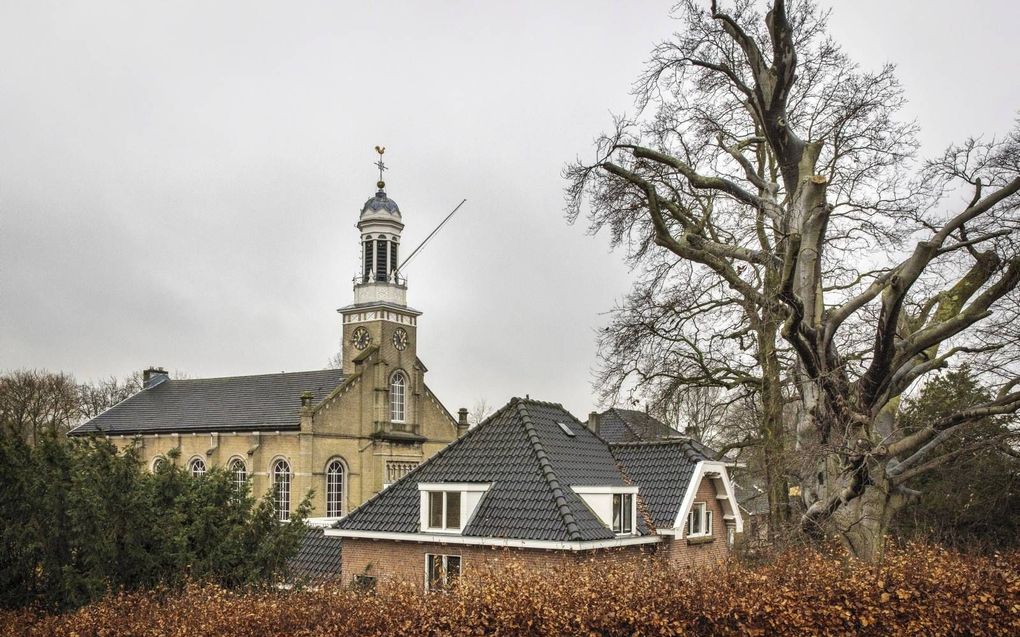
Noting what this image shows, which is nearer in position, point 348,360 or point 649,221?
point 649,221

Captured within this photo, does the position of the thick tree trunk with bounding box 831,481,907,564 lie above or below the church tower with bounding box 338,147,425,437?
below

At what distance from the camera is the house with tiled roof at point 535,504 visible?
1983cm

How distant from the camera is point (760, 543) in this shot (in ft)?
53.9

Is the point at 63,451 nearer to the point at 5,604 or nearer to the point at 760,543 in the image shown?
the point at 5,604

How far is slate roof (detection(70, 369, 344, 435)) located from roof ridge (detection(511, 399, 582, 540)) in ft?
85.8

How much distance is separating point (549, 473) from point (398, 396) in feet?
103

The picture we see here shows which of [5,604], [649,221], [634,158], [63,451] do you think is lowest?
[5,604]

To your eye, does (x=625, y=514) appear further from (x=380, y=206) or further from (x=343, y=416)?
(x=380, y=206)

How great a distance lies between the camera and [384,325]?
165 ft

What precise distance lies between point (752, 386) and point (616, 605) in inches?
412

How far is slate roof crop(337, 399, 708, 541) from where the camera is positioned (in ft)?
65.7

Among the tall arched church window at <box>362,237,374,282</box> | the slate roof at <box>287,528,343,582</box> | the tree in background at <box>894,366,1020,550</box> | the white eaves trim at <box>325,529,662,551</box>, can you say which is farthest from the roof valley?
the tall arched church window at <box>362,237,374,282</box>

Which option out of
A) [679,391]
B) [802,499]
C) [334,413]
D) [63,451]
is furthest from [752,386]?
[334,413]

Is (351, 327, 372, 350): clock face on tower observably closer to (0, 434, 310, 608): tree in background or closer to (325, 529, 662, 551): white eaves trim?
(325, 529, 662, 551): white eaves trim
